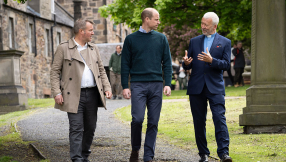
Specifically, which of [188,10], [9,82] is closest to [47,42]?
[188,10]

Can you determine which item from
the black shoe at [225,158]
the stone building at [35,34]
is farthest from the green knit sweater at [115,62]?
the black shoe at [225,158]

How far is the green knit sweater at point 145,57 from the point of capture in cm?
601

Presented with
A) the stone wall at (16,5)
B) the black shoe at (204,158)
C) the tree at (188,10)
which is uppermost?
the stone wall at (16,5)

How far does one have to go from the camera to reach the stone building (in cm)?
2536

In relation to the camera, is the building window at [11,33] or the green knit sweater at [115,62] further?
the building window at [11,33]

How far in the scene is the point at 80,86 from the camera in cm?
589

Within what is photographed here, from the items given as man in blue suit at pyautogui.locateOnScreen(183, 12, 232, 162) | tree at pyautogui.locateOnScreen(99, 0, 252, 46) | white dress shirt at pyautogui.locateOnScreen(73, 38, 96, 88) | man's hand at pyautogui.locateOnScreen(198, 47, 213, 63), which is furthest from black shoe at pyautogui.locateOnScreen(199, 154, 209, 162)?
Result: tree at pyautogui.locateOnScreen(99, 0, 252, 46)

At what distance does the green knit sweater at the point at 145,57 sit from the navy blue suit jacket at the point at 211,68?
0.35 m

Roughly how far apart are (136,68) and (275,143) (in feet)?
8.64

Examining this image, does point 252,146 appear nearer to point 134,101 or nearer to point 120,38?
point 134,101

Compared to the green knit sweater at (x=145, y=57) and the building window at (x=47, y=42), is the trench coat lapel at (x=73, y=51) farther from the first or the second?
the building window at (x=47, y=42)

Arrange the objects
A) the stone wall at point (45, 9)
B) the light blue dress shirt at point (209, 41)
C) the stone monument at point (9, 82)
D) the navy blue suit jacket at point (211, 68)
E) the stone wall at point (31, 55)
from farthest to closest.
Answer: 1. the stone wall at point (45, 9)
2. the stone wall at point (31, 55)
3. the stone monument at point (9, 82)
4. the light blue dress shirt at point (209, 41)
5. the navy blue suit jacket at point (211, 68)

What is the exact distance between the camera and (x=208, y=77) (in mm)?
6105

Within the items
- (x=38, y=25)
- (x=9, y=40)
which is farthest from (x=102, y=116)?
(x=38, y=25)
